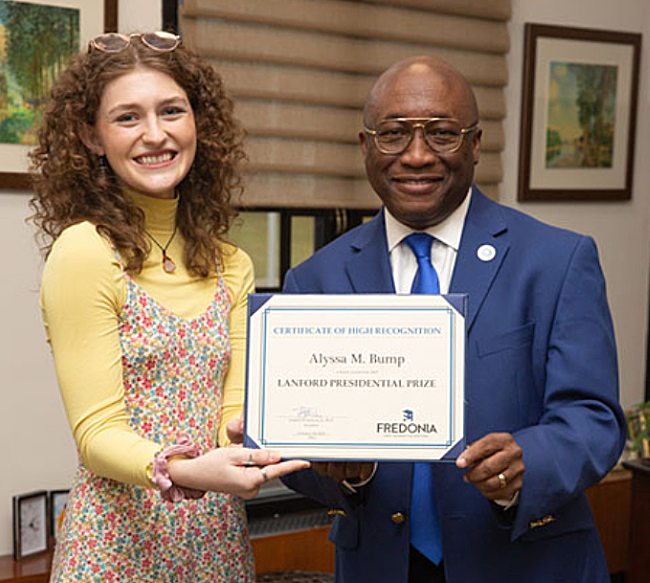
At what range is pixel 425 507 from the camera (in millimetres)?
1633

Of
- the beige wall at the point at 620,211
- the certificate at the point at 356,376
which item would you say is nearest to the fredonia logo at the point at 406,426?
the certificate at the point at 356,376

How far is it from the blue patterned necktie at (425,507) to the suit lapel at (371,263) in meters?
0.07

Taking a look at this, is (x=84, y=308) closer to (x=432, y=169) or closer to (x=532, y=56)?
(x=432, y=169)

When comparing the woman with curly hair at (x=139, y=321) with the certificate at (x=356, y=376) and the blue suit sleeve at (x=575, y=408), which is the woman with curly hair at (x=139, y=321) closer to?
the certificate at (x=356, y=376)

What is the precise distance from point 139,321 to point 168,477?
0.29 meters

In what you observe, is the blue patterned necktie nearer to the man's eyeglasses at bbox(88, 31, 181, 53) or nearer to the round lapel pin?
the round lapel pin

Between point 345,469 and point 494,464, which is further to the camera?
point 345,469

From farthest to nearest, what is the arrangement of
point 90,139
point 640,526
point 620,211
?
point 620,211 < point 640,526 < point 90,139

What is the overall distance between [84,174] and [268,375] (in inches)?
22.1

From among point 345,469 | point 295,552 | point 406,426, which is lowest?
point 295,552

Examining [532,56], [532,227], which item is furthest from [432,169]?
[532,56]

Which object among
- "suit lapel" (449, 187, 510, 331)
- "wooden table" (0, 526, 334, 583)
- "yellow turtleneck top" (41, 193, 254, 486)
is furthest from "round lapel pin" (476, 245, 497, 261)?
"wooden table" (0, 526, 334, 583)

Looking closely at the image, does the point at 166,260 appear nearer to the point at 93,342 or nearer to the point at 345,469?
the point at 93,342

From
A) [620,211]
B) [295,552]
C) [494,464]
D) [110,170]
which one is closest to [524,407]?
[494,464]
